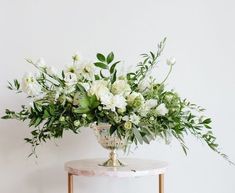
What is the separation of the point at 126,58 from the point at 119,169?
0.66 metres

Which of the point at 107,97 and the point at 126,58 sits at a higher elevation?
the point at 126,58

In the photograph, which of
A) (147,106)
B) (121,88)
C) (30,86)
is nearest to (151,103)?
(147,106)

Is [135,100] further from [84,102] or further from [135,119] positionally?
[84,102]

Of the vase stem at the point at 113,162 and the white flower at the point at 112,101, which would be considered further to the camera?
the vase stem at the point at 113,162

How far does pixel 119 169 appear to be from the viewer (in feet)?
5.05

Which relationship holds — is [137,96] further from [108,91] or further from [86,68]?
[86,68]

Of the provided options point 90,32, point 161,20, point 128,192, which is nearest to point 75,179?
point 128,192

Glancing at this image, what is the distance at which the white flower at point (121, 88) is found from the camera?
4.93 feet

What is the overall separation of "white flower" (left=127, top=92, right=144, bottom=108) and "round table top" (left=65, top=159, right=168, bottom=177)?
0.80 feet

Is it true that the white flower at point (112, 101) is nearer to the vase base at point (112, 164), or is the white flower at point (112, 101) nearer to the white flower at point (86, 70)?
the white flower at point (86, 70)

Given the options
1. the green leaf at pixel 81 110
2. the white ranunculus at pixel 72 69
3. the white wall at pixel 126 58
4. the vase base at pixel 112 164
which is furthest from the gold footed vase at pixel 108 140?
the white wall at pixel 126 58

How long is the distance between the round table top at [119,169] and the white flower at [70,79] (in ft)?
1.06

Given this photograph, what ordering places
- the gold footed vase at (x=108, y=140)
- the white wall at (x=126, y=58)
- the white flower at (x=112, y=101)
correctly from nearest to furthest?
the white flower at (x=112, y=101)
the gold footed vase at (x=108, y=140)
the white wall at (x=126, y=58)

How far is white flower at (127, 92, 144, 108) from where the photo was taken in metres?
1.48
